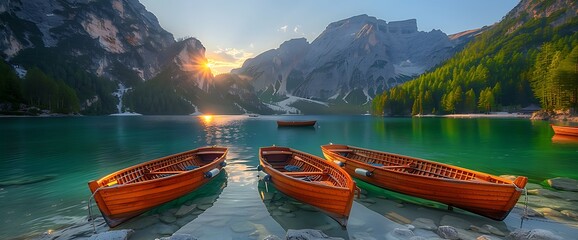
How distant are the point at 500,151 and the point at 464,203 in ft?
101

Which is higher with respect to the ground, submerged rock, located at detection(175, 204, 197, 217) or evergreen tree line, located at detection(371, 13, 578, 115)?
evergreen tree line, located at detection(371, 13, 578, 115)

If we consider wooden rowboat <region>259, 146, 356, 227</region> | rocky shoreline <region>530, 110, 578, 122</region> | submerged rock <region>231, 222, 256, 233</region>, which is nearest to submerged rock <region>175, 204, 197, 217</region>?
submerged rock <region>231, 222, 256, 233</region>

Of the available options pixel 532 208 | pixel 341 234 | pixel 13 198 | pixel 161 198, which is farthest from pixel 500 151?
pixel 13 198

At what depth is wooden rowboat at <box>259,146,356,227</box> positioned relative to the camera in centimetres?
1152

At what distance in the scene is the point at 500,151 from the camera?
36.6 metres

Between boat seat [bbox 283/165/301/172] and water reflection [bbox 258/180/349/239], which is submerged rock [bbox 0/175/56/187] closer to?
water reflection [bbox 258/180/349/239]

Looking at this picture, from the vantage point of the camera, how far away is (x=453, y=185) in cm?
1304

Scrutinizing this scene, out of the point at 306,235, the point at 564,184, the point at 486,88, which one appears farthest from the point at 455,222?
the point at 486,88

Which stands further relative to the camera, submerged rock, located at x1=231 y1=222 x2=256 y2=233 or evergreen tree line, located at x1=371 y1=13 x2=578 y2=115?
evergreen tree line, located at x1=371 y1=13 x2=578 y2=115

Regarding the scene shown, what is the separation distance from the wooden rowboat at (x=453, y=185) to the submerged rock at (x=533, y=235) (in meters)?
1.39

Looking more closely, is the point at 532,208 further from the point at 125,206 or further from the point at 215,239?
the point at 125,206

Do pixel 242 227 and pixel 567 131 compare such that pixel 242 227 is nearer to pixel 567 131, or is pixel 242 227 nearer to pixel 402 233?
pixel 402 233

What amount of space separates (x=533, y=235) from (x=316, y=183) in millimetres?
8564

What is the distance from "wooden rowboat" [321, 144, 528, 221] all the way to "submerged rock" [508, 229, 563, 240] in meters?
1.39
